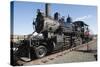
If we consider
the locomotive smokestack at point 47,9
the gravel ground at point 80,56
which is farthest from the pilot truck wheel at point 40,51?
the locomotive smokestack at point 47,9

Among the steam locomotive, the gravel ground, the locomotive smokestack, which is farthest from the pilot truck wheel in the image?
the locomotive smokestack

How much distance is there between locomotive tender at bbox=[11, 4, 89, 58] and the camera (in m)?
2.58

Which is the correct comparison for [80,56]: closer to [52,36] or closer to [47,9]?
[52,36]

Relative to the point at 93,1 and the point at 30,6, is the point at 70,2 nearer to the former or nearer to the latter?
the point at 93,1

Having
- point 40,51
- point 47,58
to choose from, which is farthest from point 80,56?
point 40,51

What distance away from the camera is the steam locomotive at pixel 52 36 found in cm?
257

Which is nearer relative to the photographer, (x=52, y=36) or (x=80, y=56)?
(x=52, y=36)

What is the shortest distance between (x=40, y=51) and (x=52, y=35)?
272 mm

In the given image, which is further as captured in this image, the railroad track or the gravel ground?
the gravel ground

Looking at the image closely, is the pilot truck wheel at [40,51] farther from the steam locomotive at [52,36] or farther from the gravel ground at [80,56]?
the gravel ground at [80,56]

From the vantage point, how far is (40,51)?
2.62 metres

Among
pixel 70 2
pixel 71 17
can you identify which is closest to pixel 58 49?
pixel 71 17

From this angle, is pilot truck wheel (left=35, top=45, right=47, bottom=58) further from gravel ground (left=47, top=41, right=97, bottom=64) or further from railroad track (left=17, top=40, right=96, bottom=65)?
gravel ground (left=47, top=41, right=97, bottom=64)
